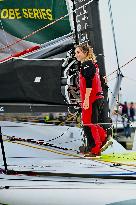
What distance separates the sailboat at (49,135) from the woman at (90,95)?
0.53 feet

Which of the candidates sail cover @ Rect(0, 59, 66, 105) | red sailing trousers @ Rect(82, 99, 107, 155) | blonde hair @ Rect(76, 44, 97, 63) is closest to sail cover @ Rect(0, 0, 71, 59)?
sail cover @ Rect(0, 59, 66, 105)

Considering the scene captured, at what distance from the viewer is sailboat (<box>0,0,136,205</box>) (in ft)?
12.2

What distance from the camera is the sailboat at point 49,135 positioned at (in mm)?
3709

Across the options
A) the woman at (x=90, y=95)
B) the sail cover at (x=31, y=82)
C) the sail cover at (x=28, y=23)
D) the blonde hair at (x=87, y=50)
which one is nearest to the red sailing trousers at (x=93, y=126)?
the woman at (x=90, y=95)

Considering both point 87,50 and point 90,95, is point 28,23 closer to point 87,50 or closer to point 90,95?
point 87,50

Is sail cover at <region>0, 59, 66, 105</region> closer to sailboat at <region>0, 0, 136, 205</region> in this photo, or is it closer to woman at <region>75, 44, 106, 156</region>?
sailboat at <region>0, 0, 136, 205</region>

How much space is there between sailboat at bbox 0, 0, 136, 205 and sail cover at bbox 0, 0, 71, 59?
0.01m

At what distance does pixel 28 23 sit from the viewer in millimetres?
5371

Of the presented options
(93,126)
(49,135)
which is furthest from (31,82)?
(49,135)

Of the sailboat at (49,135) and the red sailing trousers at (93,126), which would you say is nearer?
the sailboat at (49,135)

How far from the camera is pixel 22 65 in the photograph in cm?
494

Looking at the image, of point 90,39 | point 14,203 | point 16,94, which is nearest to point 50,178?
point 14,203

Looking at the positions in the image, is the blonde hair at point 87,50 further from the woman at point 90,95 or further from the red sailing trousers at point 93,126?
the red sailing trousers at point 93,126

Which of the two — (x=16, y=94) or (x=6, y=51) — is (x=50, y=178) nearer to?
(x=16, y=94)
